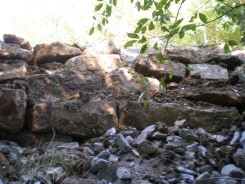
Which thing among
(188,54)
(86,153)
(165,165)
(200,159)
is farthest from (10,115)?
(188,54)

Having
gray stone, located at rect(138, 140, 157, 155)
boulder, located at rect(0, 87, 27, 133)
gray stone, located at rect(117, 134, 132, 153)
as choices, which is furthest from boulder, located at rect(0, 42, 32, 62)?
gray stone, located at rect(138, 140, 157, 155)

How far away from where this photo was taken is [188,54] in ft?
17.5

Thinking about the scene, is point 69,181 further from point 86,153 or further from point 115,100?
point 115,100

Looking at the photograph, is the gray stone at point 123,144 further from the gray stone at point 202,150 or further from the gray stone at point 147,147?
the gray stone at point 202,150

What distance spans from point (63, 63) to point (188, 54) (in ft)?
7.12

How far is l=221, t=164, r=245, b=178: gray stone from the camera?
104 inches

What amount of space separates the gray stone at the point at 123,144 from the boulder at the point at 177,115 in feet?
2.02

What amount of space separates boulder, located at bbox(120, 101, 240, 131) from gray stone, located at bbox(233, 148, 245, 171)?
0.90m

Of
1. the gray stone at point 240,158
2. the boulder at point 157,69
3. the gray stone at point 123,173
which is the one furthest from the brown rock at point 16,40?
the gray stone at point 240,158

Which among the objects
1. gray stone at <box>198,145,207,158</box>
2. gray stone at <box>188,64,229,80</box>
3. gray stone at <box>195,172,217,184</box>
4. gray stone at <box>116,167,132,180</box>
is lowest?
gray stone at <box>116,167,132,180</box>

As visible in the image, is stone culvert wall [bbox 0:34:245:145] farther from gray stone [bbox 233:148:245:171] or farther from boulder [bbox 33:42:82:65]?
gray stone [bbox 233:148:245:171]

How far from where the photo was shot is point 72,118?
3.99m

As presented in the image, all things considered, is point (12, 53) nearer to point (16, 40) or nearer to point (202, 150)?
point (16, 40)

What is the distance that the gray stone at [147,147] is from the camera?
10.4 ft
